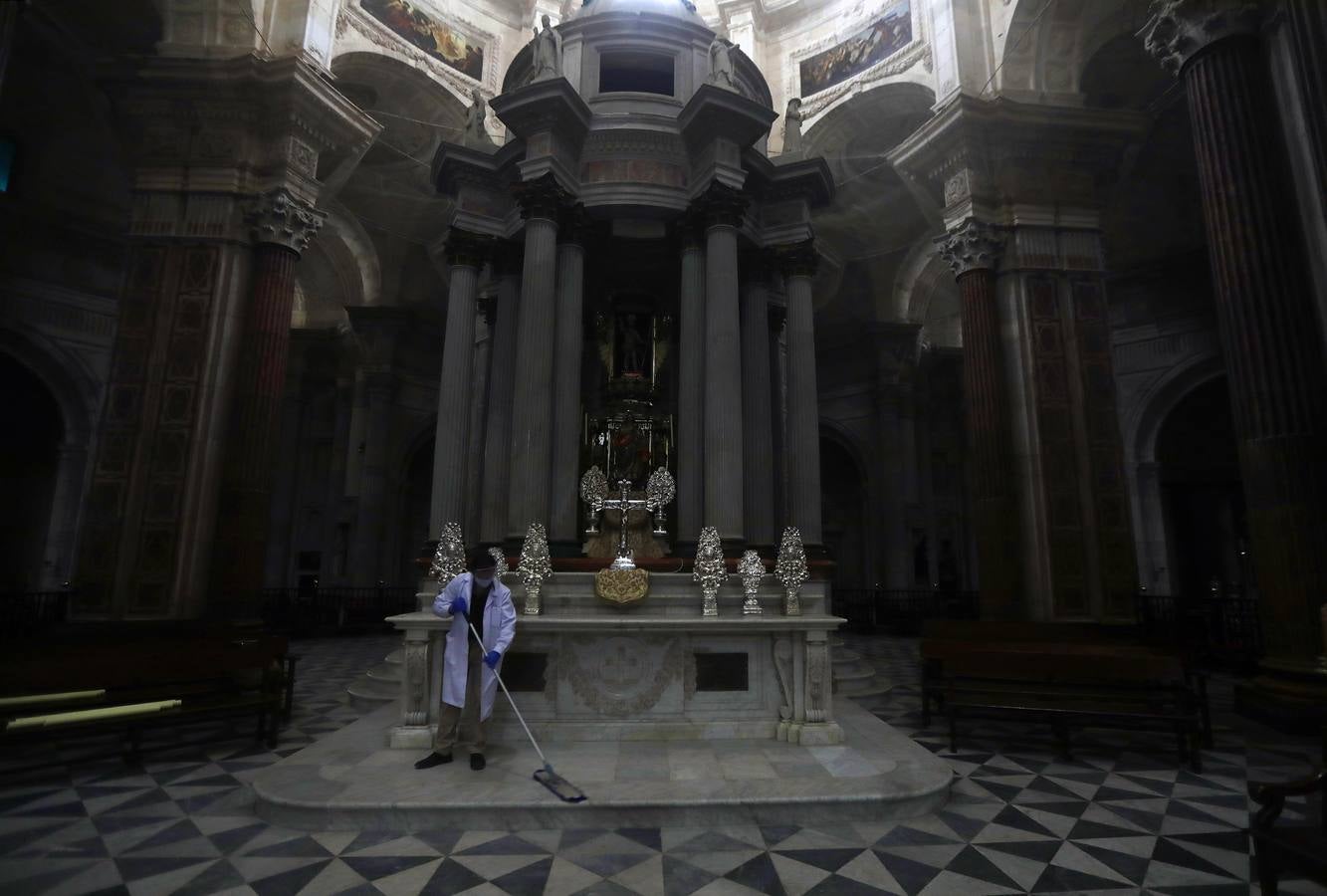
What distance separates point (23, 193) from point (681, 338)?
642 inches

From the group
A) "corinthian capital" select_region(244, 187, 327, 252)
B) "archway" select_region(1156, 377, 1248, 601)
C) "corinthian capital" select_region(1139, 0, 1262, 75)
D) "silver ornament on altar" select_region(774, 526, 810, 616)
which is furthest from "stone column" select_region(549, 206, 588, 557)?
"archway" select_region(1156, 377, 1248, 601)

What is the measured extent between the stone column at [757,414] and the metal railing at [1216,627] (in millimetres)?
6523

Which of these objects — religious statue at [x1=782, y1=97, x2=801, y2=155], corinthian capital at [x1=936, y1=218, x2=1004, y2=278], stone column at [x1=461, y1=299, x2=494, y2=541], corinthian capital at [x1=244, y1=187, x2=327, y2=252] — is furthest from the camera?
religious statue at [x1=782, y1=97, x2=801, y2=155]

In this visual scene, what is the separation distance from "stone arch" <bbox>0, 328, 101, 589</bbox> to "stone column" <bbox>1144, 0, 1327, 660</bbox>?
22595 mm

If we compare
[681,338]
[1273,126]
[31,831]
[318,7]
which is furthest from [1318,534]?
[318,7]

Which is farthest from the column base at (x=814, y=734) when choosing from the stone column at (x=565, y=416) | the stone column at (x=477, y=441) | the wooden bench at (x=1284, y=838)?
the stone column at (x=477, y=441)

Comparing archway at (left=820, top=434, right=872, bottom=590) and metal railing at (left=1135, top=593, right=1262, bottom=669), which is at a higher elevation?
archway at (left=820, top=434, right=872, bottom=590)

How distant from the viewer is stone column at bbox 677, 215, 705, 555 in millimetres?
11633

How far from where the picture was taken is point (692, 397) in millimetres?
11633

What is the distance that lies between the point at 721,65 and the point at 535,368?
22.6ft

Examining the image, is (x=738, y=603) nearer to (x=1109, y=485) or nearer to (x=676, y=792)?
(x=676, y=792)

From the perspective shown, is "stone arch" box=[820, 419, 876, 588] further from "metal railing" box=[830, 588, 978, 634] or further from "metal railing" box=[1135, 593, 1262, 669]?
"metal railing" box=[1135, 593, 1262, 669]

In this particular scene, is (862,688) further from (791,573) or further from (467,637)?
(467,637)

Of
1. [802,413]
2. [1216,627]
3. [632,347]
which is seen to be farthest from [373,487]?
[1216,627]
